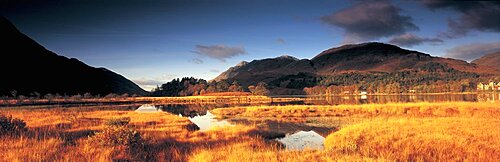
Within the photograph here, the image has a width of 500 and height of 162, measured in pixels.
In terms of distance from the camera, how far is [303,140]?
23.5 m

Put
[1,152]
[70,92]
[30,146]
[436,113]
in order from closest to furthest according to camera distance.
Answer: [1,152] → [30,146] → [436,113] → [70,92]

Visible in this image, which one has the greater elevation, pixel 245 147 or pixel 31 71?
pixel 31 71

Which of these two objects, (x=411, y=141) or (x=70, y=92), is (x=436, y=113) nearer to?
(x=411, y=141)

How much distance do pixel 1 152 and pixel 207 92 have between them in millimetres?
164793

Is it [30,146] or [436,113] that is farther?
[436,113]

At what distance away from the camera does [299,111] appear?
47312mm

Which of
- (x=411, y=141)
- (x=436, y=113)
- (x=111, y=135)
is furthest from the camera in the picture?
(x=436, y=113)

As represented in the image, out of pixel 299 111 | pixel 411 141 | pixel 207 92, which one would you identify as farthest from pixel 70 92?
pixel 411 141

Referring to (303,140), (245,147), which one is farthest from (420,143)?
(245,147)

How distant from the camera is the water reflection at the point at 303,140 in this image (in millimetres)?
21244

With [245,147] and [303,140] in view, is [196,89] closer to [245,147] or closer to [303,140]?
[303,140]

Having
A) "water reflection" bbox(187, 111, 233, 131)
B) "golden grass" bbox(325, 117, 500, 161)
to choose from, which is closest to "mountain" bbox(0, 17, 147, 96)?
"water reflection" bbox(187, 111, 233, 131)

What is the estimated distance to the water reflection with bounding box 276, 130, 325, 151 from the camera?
2124cm

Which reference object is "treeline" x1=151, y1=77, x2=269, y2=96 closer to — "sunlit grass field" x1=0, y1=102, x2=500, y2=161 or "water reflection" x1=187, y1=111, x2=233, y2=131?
"water reflection" x1=187, y1=111, x2=233, y2=131
